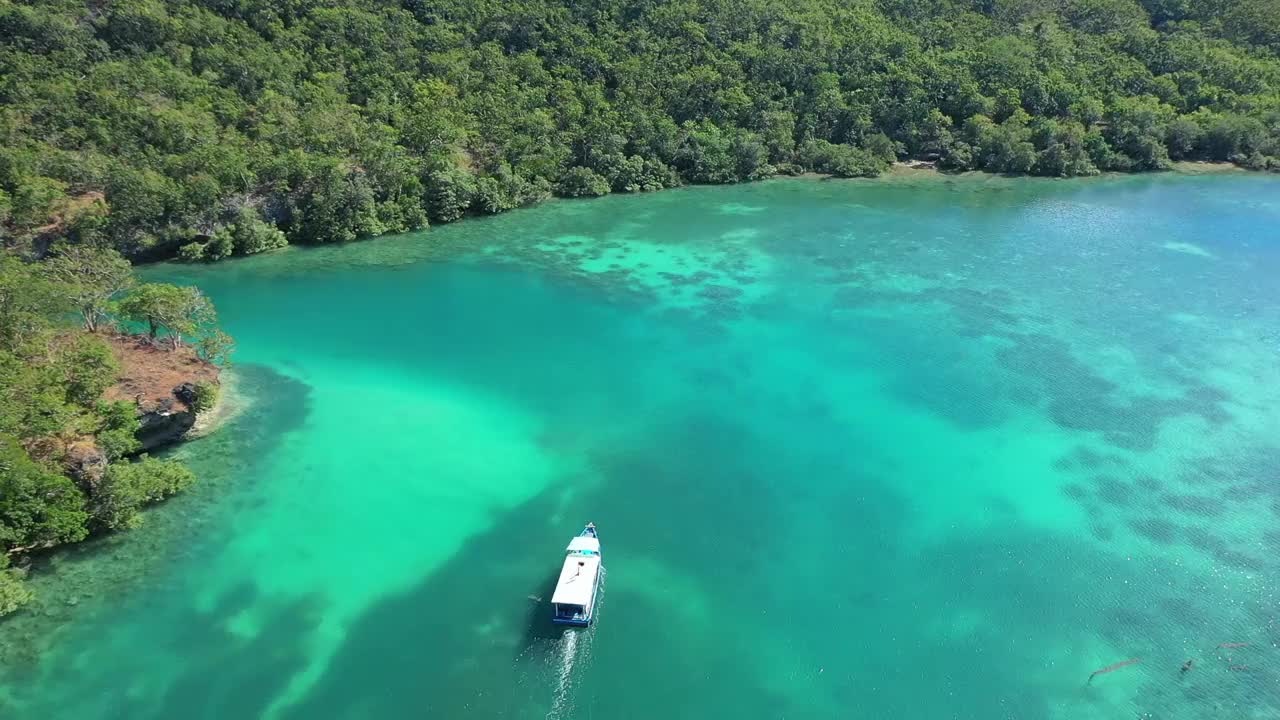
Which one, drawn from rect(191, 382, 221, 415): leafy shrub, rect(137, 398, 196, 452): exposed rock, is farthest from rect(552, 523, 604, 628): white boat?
rect(137, 398, 196, 452): exposed rock

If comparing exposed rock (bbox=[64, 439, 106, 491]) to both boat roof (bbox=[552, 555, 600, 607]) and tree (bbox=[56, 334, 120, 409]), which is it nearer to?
tree (bbox=[56, 334, 120, 409])

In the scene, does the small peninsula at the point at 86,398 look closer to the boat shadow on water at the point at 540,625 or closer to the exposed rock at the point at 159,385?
the exposed rock at the point at 159,385

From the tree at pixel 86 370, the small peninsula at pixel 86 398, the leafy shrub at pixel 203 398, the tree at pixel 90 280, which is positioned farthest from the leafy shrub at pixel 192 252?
the leafy shrub at pixel 203 398

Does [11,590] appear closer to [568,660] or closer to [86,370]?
[86,370]

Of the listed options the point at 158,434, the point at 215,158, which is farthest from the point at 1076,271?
the point at 215,158

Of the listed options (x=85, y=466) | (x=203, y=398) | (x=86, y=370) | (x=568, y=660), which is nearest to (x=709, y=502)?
(x=568, y=660)
